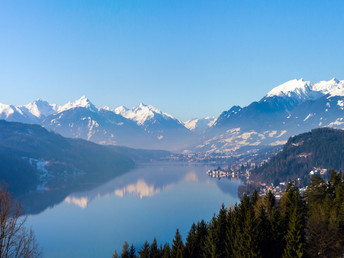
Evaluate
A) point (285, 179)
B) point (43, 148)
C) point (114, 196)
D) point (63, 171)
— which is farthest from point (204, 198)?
point (43, 148)

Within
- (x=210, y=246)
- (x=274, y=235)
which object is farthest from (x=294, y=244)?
(x=210, y=246)

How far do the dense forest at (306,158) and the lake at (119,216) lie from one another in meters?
26.5

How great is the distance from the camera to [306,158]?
480 ft

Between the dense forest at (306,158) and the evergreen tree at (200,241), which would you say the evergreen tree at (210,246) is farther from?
the dense forest at (306,158)

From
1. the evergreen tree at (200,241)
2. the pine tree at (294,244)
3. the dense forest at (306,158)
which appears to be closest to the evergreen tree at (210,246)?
the evergreen tree at (200,241)

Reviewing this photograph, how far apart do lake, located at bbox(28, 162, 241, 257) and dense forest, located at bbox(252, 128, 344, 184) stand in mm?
26548

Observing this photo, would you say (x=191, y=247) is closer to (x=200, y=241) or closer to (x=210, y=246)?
(x=200, y=241)

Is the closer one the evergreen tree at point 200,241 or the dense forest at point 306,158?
the evergreen tree at point 200,241

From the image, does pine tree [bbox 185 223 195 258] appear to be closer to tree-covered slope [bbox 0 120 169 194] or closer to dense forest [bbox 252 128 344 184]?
tree-covered slope [bbox 0 120 169 194]

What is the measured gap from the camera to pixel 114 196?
110688 millimetres

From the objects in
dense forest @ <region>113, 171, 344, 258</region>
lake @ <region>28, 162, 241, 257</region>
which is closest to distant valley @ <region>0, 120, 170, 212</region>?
lake @ <region>28, 162, 241, 257</region>

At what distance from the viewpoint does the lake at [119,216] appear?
5922cm

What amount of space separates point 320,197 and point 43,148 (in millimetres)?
182145

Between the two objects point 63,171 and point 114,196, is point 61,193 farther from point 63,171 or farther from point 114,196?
point 63,171
